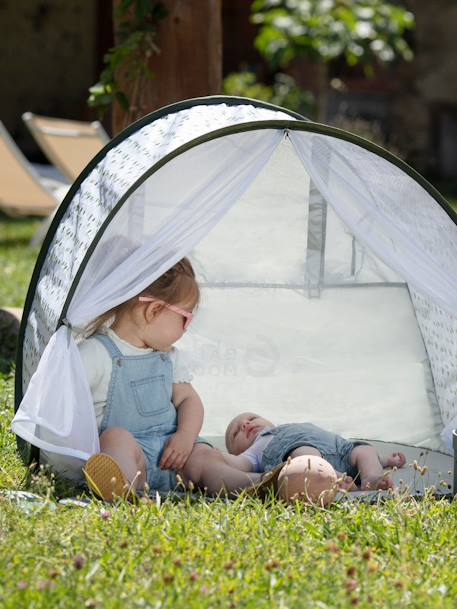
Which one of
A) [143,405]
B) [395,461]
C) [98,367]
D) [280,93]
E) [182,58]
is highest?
[182,58]

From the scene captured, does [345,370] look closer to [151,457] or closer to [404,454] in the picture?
[404,454]

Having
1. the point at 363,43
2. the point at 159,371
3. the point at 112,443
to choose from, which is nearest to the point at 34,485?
the point at 112,443

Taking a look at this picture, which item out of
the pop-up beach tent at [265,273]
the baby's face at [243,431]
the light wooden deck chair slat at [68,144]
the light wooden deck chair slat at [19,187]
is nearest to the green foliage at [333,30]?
the light wooden deck chair slat at [68,144]

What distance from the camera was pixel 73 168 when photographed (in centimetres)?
916

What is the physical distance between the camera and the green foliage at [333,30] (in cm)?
1018

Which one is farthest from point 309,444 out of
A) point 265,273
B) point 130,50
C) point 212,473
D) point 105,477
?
point 130,50

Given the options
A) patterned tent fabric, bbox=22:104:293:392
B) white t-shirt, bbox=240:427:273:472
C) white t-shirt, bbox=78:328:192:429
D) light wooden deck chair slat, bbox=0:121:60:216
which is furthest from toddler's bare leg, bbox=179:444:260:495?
light wooden deck chair slat, bbox=0:121:60:216

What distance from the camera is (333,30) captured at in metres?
10.3

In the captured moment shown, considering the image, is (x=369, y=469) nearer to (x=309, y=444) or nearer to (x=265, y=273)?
(x=309, y=444)

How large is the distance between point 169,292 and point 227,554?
44.3 inches

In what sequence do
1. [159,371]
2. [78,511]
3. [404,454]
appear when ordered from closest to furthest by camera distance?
[78,511] < [159,371] < [404,454]

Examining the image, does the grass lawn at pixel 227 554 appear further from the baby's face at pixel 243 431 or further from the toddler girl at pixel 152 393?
the baby's face at pixel 243 431

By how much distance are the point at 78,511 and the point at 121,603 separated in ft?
2.18

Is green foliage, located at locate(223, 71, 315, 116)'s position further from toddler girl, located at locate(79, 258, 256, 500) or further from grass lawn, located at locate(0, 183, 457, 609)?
grass lawn, located at locate(0, 183, 457, 609)
